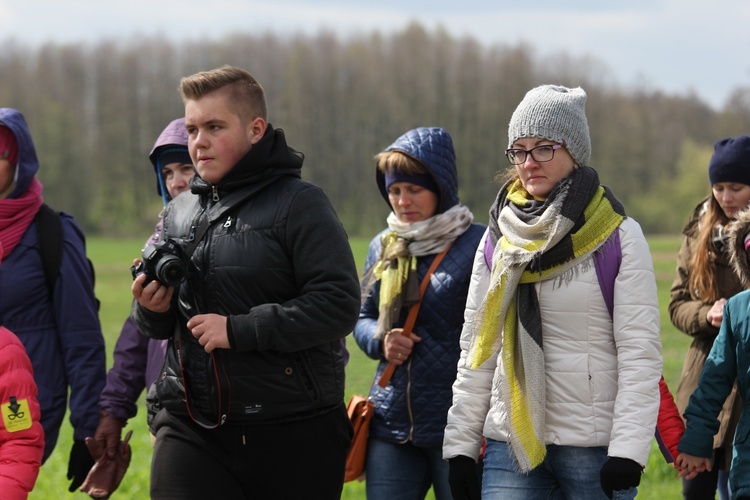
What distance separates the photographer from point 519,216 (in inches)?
161

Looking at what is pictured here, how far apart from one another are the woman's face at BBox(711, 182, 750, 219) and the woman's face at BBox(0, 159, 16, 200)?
11.8 ft

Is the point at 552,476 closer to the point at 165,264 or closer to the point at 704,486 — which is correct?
the point at 165,264

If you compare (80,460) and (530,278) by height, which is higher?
(530,278)

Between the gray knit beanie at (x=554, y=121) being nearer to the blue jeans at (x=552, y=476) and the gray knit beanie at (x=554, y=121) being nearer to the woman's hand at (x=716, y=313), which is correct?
the blue jeans at (x=552, y=476)

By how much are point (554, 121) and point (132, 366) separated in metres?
2.30

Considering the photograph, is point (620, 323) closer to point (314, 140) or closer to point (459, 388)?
point (459, 388)

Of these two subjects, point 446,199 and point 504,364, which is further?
point 446,199

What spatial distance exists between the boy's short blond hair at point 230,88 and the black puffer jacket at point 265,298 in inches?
6.0

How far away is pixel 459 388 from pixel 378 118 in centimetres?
7000

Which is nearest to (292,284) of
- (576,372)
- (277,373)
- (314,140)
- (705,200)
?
(277,373)

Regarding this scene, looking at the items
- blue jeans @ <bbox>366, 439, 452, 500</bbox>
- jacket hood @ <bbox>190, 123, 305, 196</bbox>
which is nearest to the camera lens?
jacket hood @ <bbox>190, 123, 305, 196</bbox>

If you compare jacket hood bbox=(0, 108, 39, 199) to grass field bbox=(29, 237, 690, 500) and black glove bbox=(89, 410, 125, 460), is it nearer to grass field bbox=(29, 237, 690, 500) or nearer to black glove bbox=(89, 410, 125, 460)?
black glove bbox=(89, 410, 125, 460)

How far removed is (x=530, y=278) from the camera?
396 cm

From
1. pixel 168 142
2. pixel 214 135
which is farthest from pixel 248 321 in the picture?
pixel 168 142
